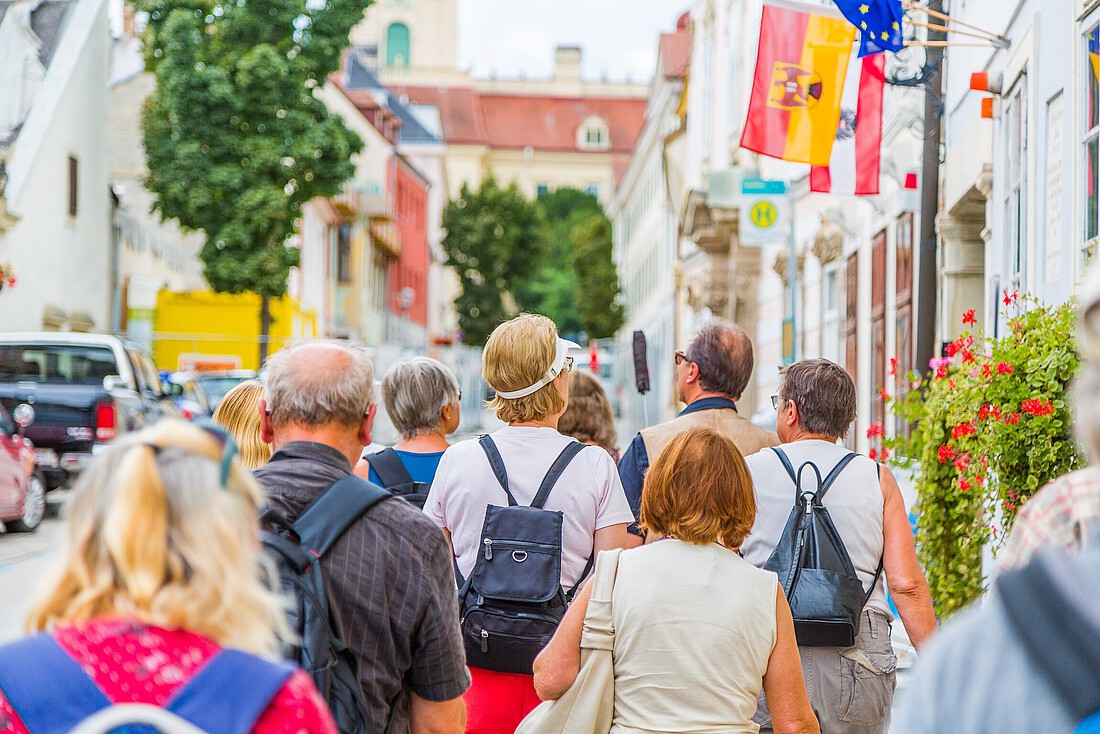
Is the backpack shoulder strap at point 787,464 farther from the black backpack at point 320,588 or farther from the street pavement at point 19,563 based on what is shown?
the street pavement at point 19,563

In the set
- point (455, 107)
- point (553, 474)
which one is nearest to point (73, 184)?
point (553, 474)

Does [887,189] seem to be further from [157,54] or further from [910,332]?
[157,54]

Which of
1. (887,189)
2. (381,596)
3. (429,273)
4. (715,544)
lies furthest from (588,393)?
(429,273)

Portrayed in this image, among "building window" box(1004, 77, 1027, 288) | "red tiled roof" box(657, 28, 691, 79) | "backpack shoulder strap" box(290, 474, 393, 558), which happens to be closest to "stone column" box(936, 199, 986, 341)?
"building window" box(1004, 77, 1027, 288)

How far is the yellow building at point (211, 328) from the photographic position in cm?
3475

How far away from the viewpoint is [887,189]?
14281mm

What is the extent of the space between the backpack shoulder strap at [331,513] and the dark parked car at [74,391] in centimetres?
1226

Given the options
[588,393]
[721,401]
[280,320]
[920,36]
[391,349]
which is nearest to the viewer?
[721,401]

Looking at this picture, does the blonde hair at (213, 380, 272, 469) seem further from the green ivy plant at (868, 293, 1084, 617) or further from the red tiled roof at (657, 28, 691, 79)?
the red tiled roof at (657, 28, 691, 79)

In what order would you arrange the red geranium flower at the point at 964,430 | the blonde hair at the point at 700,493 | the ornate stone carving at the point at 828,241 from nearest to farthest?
the blonde hair at the point at 700,493
the red geranium flower at the point at 964,430
the ornate stone carving at the point at 828,241

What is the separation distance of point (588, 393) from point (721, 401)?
782 mm

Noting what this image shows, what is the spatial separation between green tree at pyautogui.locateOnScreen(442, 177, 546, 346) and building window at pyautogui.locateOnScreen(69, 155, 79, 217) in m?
42.0

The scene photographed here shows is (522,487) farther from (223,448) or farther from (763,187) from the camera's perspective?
(763,187)

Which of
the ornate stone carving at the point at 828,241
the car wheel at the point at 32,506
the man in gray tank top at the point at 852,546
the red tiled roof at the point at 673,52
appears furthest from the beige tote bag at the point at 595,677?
the red tiled roof at the point at 673,52
